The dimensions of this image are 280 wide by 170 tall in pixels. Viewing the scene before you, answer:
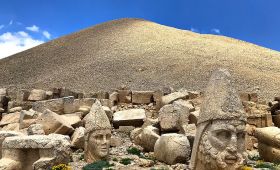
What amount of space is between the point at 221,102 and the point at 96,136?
4.89m

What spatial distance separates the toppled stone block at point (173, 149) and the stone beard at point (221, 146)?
283 centimetres

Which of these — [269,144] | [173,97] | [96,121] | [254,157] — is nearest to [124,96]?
[173,97]

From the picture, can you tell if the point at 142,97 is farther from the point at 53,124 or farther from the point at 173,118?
the point at 53,124

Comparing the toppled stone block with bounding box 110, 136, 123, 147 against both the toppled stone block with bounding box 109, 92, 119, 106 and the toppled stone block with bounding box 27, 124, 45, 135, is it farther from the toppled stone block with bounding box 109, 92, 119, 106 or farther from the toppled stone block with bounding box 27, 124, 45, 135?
the toppled stone block with bounding box 109, 92, 119, 106

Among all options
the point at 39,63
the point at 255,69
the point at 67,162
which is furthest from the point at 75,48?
the point at 67,162

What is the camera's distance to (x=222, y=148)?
9461 mm

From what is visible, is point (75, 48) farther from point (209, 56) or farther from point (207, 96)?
point (207, 96)

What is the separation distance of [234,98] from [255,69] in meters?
25.8

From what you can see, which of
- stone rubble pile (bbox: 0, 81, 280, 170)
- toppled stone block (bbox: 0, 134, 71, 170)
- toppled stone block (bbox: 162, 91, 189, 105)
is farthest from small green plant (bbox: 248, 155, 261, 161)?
toppled stone block (bbox: 0, 134, 71, 170)

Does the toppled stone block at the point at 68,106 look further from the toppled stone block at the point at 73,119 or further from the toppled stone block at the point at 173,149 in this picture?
the toppled stone block at the point at 173,149

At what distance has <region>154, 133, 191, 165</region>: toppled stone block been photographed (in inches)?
495

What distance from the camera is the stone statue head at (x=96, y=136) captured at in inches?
519

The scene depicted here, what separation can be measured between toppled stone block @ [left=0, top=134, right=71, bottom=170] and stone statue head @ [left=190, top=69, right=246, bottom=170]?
11.0ft

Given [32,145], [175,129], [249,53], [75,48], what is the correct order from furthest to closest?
[75,48], [249,53], [175,129], [32,145]
